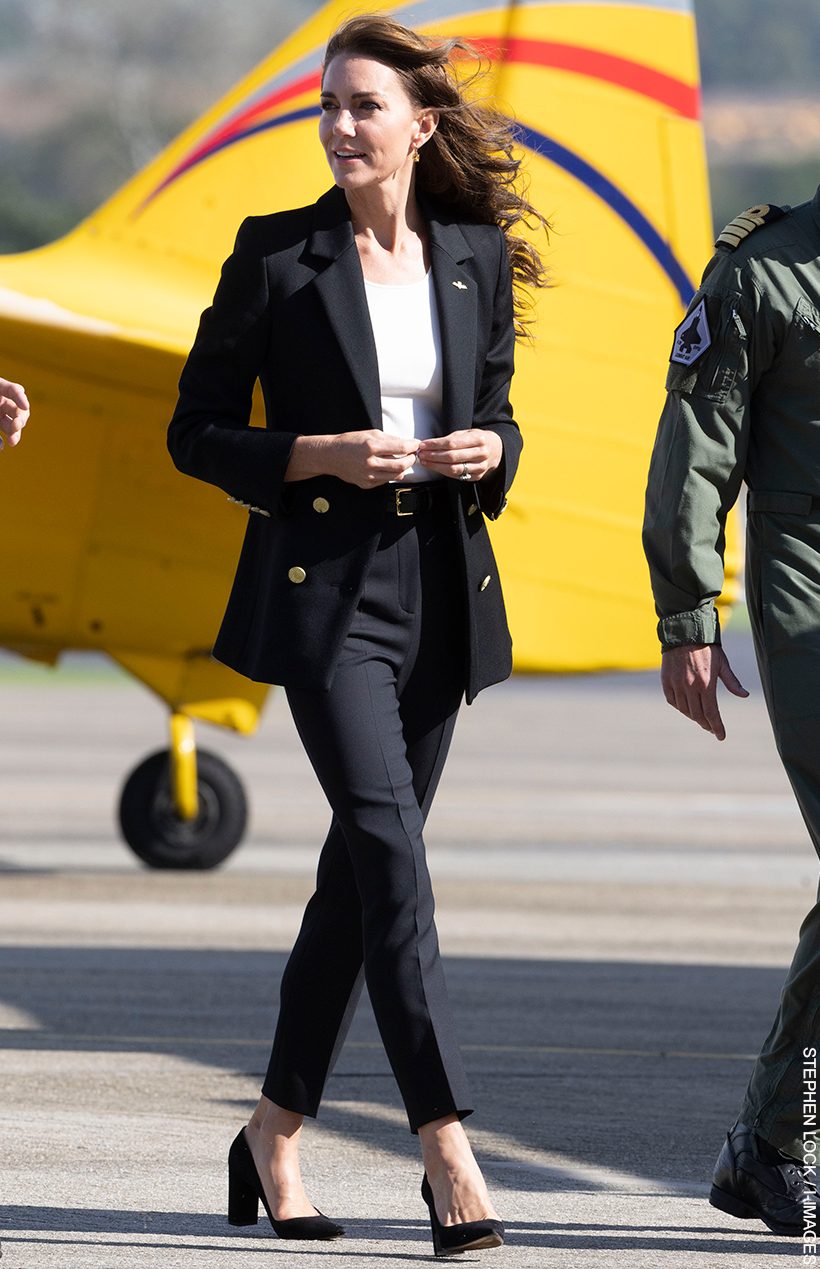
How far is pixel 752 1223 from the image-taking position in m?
3.31

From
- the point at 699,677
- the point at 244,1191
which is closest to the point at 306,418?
the point at 699,677

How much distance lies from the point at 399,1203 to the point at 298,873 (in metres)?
5.31

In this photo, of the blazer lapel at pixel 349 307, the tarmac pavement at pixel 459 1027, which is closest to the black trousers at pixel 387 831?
the blazer lapel at pixel 349 307

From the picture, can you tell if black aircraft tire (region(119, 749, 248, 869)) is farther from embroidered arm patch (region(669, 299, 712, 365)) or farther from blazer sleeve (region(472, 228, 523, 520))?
embroidered arm patch (region(669, 299, 712, 365))

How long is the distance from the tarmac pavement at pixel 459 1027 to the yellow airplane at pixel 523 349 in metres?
1.30

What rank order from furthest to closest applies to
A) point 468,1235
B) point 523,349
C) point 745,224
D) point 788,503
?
point 523,349, point 745,224, point 788,503, point 468,1235

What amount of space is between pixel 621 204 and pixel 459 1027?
4071 millimetres

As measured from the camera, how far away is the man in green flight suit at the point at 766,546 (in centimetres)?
306

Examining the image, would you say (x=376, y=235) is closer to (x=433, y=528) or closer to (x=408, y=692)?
(x=433, y=528)

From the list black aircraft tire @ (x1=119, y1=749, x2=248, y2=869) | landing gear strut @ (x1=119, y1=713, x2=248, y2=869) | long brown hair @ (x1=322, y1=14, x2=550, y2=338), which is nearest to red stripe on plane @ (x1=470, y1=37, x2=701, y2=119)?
landing gear strut @ (x1=119, y1=713, x2=248, y2=869)

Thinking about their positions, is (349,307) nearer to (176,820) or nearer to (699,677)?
(699,677)

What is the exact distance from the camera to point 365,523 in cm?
306

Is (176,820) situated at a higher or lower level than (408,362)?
lower

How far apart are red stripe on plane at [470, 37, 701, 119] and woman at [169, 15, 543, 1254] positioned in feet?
16.4
